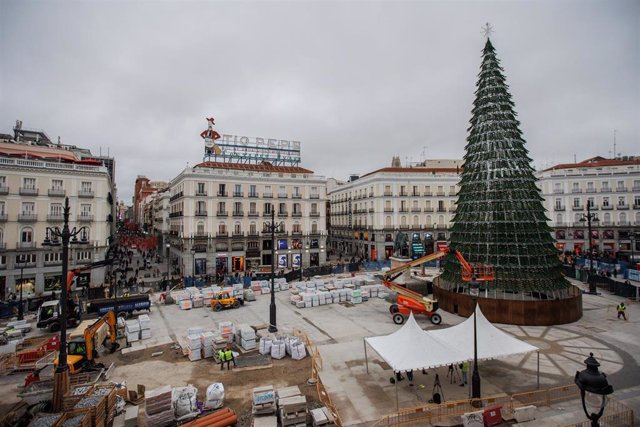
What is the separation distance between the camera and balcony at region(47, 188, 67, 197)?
35250 millimetres

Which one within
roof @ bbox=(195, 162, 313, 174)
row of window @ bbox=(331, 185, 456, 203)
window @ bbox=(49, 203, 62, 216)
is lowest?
window @ bbox=(49, 203, 62, 216)

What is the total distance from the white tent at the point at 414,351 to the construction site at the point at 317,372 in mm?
47

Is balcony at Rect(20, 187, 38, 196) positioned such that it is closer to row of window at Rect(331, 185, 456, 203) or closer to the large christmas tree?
the large christmas tree

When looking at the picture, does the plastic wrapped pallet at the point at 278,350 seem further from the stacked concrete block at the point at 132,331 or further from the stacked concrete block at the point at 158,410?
the stacked concrete block at the point at 132,331

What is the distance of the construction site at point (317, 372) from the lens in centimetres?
1112

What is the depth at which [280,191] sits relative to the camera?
49.2 meters

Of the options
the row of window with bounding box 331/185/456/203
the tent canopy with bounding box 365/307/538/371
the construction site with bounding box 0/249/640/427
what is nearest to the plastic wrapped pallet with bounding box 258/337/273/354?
the construction site with bounding box 0/249/640/427

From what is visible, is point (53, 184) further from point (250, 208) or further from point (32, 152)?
point (250, 208)

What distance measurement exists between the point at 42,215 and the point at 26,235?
235cm

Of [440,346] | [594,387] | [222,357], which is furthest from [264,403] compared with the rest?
[594,387]

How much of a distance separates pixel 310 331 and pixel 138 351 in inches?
368

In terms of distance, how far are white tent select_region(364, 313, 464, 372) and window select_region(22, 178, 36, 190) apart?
126 feet

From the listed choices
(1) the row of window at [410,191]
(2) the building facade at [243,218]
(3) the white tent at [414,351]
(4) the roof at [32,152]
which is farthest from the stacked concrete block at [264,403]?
(1) the row of window at [410,191]

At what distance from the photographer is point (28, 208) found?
34375 mm
